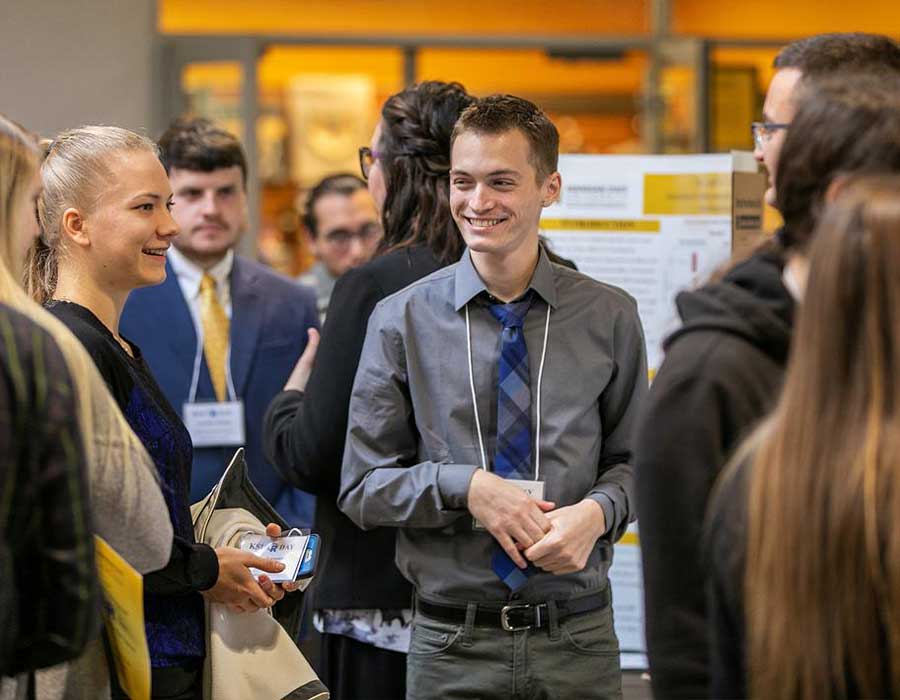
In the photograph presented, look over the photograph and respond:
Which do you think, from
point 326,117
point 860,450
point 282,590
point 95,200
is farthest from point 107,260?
point 326,117

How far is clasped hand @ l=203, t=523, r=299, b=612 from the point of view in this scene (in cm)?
231

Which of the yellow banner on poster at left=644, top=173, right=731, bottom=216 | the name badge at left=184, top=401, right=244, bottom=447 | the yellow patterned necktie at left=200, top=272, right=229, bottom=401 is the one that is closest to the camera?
the yellow banner on poster at left=644, top=173, right=731, bottom=216

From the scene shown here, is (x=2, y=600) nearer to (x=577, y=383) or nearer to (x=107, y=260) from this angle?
(x=107, y=260)

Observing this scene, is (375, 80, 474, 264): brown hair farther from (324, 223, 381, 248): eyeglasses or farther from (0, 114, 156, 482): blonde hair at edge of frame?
(324, 223, 381, 248): eyeglasses

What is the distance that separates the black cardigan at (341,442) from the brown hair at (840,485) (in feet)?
4.80

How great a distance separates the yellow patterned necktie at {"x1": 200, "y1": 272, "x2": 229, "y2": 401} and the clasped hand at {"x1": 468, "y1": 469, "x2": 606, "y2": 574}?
1.59 metres

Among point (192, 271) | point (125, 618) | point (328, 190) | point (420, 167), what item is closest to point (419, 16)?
point (328, 190)

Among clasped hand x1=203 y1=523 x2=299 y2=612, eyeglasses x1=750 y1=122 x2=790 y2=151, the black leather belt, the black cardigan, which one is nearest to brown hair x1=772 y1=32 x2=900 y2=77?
eyeglasses x1=750 y1=122 x2=790 y2=151

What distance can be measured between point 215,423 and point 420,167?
1171 millimetres

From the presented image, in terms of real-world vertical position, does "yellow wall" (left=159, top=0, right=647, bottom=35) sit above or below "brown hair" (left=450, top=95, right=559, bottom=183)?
above

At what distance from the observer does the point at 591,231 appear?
3.64m

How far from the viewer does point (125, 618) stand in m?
1.90

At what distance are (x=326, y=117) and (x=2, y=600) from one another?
6038mm

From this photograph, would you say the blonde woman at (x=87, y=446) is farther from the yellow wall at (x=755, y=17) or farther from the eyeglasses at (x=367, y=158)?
the yellow wall at (x=755, y=17)
